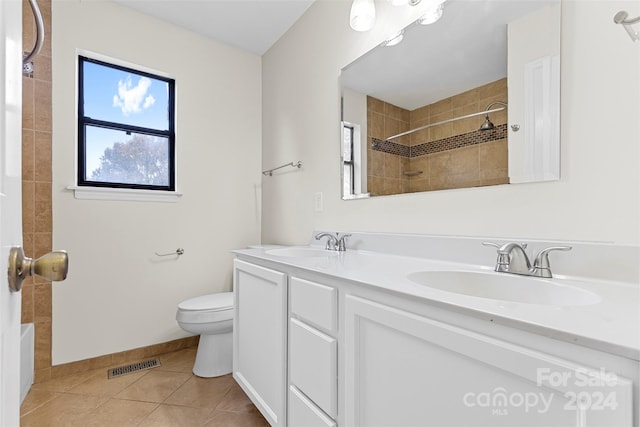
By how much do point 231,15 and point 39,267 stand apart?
2300 mm

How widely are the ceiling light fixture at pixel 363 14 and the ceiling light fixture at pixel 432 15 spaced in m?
0.26

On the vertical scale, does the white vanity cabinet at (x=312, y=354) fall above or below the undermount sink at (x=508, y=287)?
below

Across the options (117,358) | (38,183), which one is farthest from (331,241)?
(38,183)

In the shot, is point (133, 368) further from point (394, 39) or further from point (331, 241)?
point (394, 39)

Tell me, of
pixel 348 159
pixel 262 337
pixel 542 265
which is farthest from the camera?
pixel 348 159

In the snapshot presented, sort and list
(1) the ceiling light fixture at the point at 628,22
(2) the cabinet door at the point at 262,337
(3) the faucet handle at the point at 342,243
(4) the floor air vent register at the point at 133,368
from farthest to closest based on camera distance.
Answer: (4) the floor air vent register at the point at 133,368 → (3) the faucet handle at the point at 342,243 → (2) the cabinet door at the point at 262,337 → (1) the ceiling light fixture at the point at 628,22

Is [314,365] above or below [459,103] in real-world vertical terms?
below

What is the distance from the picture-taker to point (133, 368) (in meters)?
2.00

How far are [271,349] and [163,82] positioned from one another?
215cm

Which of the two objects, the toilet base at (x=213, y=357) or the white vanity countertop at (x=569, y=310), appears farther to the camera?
the toilet base at (x=213, y=357)

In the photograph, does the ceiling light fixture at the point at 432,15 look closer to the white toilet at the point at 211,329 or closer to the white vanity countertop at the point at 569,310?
the white vanity countertop at the point at 569,310

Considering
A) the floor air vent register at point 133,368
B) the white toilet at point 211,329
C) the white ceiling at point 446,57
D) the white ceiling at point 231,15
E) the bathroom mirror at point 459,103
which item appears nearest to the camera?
the bathroom mirror at point 459,103

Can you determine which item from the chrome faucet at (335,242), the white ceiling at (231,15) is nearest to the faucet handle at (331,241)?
the chrome faucet at (335,242)

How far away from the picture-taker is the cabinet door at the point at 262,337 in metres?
1.21
